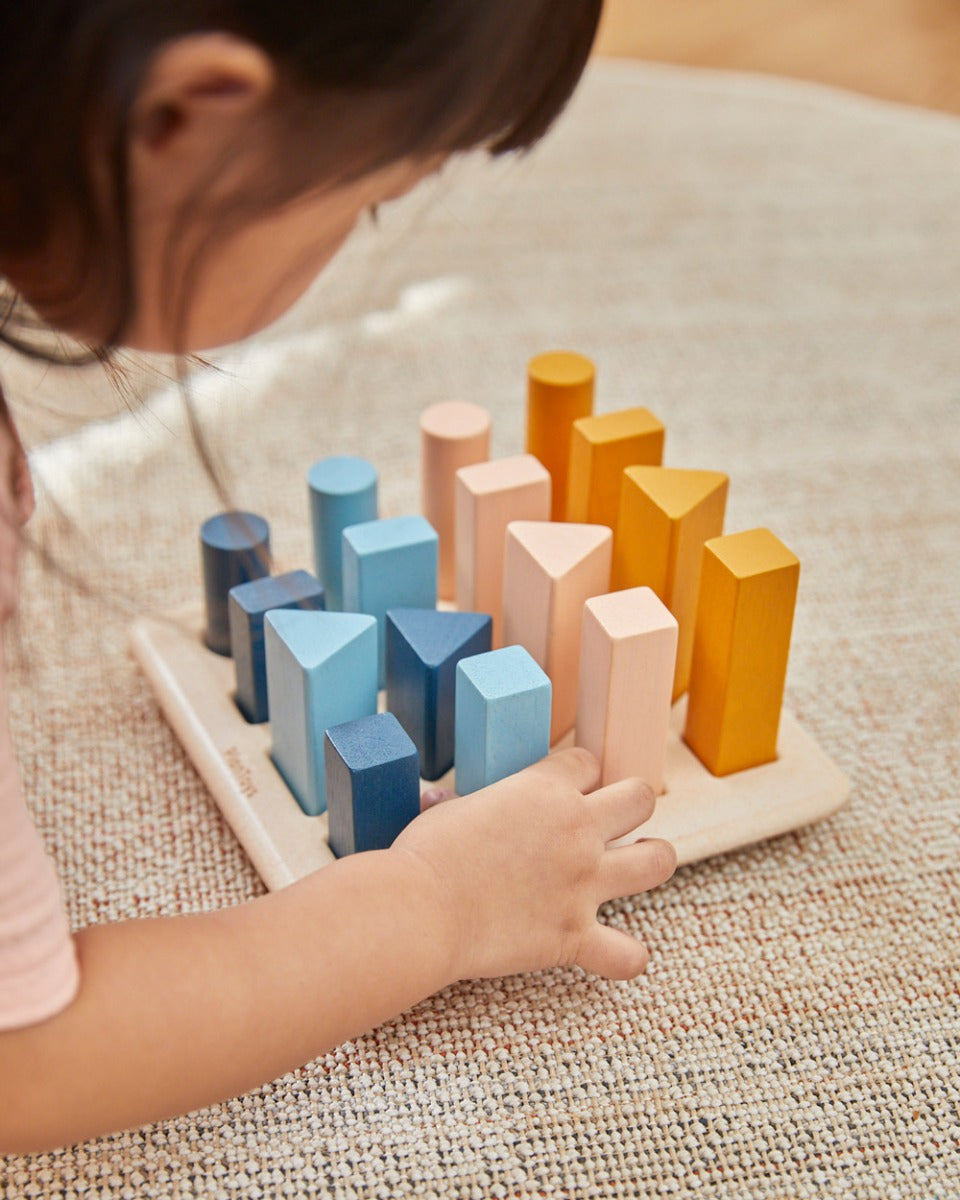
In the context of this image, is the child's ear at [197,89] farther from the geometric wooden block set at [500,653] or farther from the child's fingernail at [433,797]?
the child's fingernail at [433,797]

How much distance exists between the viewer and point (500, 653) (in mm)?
509

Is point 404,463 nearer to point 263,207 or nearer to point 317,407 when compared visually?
point 317,407

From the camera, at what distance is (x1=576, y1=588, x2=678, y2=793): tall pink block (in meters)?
0.50

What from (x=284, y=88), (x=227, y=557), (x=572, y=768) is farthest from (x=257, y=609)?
(x=284, y=88)

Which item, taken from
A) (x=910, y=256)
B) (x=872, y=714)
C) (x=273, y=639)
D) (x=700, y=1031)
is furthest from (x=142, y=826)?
(x=910, y=256)

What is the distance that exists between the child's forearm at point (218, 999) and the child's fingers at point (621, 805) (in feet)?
0.28

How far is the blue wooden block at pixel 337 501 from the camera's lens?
0.61 meters

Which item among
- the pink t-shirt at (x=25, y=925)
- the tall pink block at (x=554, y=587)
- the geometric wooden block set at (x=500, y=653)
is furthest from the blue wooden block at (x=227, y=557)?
the pink t-shirt at (x=25, y=925)

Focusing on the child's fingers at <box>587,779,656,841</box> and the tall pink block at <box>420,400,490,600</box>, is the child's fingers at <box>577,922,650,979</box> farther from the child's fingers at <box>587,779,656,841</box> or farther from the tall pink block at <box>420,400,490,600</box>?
the tall pink block at <box>420,400,490,600</box>

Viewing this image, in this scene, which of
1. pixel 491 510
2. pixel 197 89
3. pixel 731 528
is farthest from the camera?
pixel 731 528

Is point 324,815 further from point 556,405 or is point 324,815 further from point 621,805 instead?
point 556,405

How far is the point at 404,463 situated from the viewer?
820mm

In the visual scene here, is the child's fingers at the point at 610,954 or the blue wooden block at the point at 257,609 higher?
the blue wooden block at the point at 257,609

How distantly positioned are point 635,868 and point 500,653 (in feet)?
0.33
